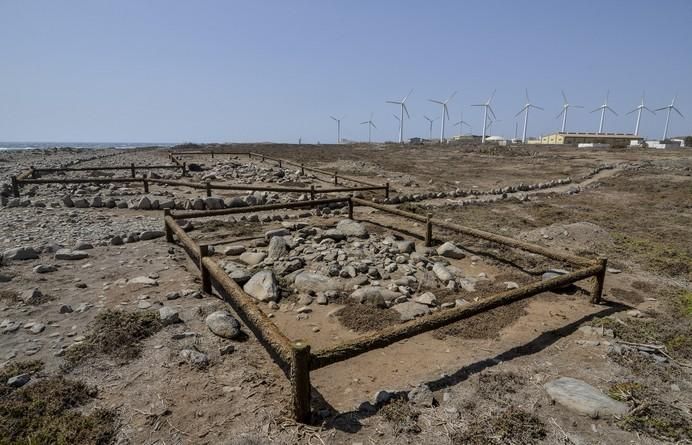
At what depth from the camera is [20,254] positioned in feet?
19.2

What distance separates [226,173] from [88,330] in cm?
1675

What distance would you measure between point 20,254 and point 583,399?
7732mm

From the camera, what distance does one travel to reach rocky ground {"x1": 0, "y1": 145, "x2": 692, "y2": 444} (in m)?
2.73

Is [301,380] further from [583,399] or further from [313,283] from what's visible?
[313,283]

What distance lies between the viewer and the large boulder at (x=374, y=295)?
487 centimetres

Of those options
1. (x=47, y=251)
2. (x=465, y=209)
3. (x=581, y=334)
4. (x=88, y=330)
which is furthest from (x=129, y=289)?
(x=465, y=209)

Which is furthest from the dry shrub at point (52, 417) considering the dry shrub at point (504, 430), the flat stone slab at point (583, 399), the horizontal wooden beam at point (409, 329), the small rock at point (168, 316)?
the flat stone slab at point (583, 399)

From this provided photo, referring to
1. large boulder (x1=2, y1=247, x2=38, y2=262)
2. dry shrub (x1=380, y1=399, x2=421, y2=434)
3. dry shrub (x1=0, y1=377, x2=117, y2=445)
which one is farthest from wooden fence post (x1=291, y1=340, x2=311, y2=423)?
large boulder (x1=2, y1=247, x2=38, y2=262)

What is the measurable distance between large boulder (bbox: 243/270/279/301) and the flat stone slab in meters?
3.34

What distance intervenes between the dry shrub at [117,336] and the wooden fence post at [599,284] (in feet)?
17.7

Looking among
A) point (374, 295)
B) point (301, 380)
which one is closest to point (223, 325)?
point (301, 380)

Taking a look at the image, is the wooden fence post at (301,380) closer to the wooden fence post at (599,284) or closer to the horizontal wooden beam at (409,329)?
the horizontal wooden beam at (409,329)

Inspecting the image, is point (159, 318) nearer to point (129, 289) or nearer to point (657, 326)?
point (129, 289)

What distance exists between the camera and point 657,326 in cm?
430
